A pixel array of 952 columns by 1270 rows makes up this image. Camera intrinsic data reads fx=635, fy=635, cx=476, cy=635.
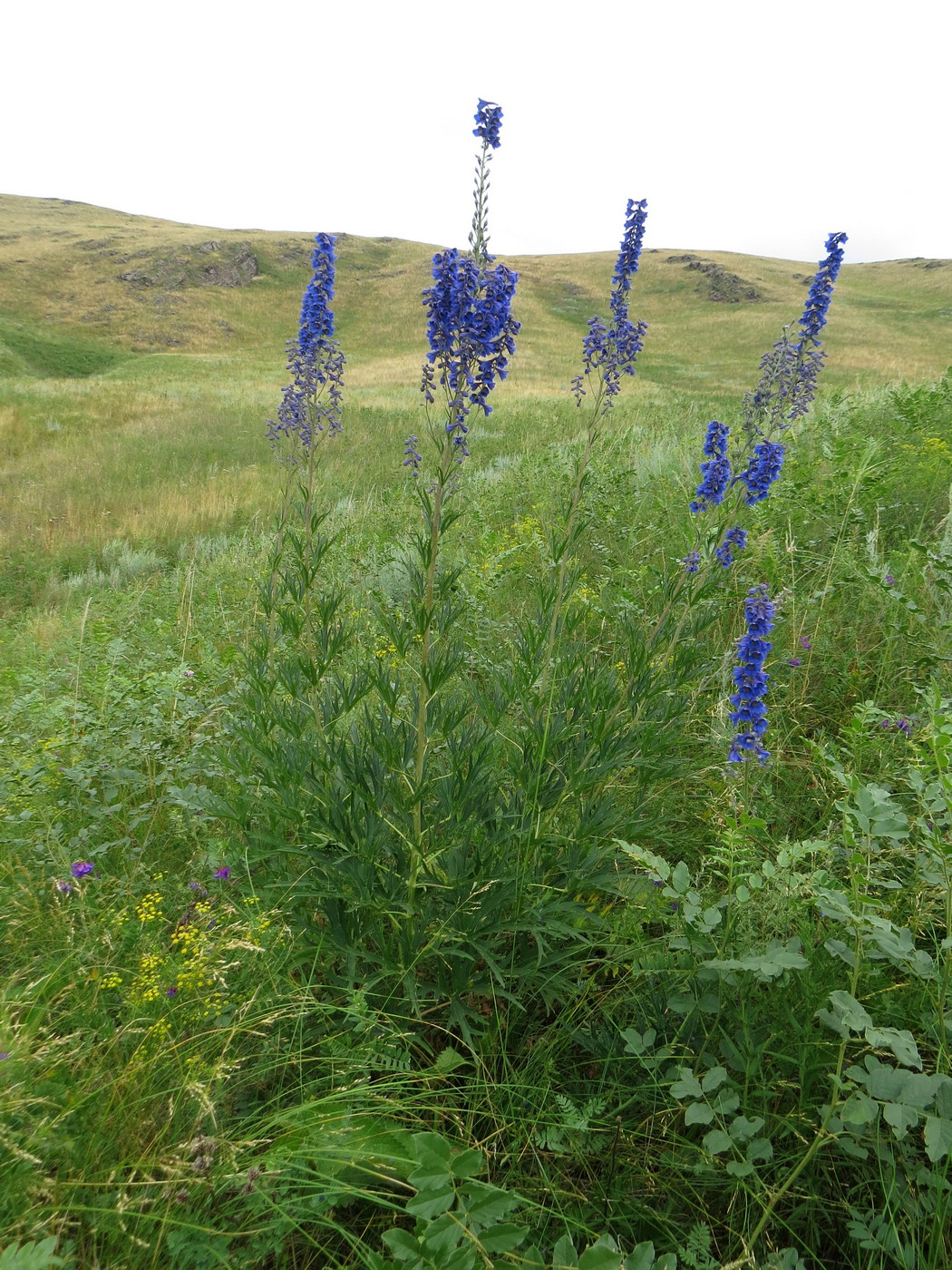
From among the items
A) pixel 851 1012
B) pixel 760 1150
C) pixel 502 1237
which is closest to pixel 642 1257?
pixel 502 1237

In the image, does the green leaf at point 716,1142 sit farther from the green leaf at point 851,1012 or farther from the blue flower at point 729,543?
the blue flower at point 729,543

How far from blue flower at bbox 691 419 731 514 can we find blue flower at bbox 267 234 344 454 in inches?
66.5

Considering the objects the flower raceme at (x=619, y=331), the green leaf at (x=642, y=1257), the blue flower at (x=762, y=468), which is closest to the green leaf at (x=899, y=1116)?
the green leaf at (x=642, y=1257)

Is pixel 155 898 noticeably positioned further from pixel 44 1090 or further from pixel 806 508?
pixel 806 508

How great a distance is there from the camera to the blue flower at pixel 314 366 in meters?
2.87

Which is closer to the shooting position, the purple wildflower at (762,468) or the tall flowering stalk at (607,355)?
the tall flowering stalk at (607,355)

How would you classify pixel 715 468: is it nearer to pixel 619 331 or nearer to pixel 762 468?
pixel 762 468

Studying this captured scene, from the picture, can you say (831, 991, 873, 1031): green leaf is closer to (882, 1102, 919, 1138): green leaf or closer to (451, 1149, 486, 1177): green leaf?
(882, 1102, 919, 1138): green leaf

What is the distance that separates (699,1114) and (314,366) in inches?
123

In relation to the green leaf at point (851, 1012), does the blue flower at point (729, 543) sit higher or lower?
higher

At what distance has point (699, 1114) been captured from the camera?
1.44 m

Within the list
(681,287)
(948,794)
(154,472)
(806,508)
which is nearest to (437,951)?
(948,794)

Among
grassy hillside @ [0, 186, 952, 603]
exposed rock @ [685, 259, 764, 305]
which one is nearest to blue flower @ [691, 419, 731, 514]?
grassy hillside @ [0, 186, 952, 603]

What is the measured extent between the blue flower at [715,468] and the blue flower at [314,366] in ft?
5.54
